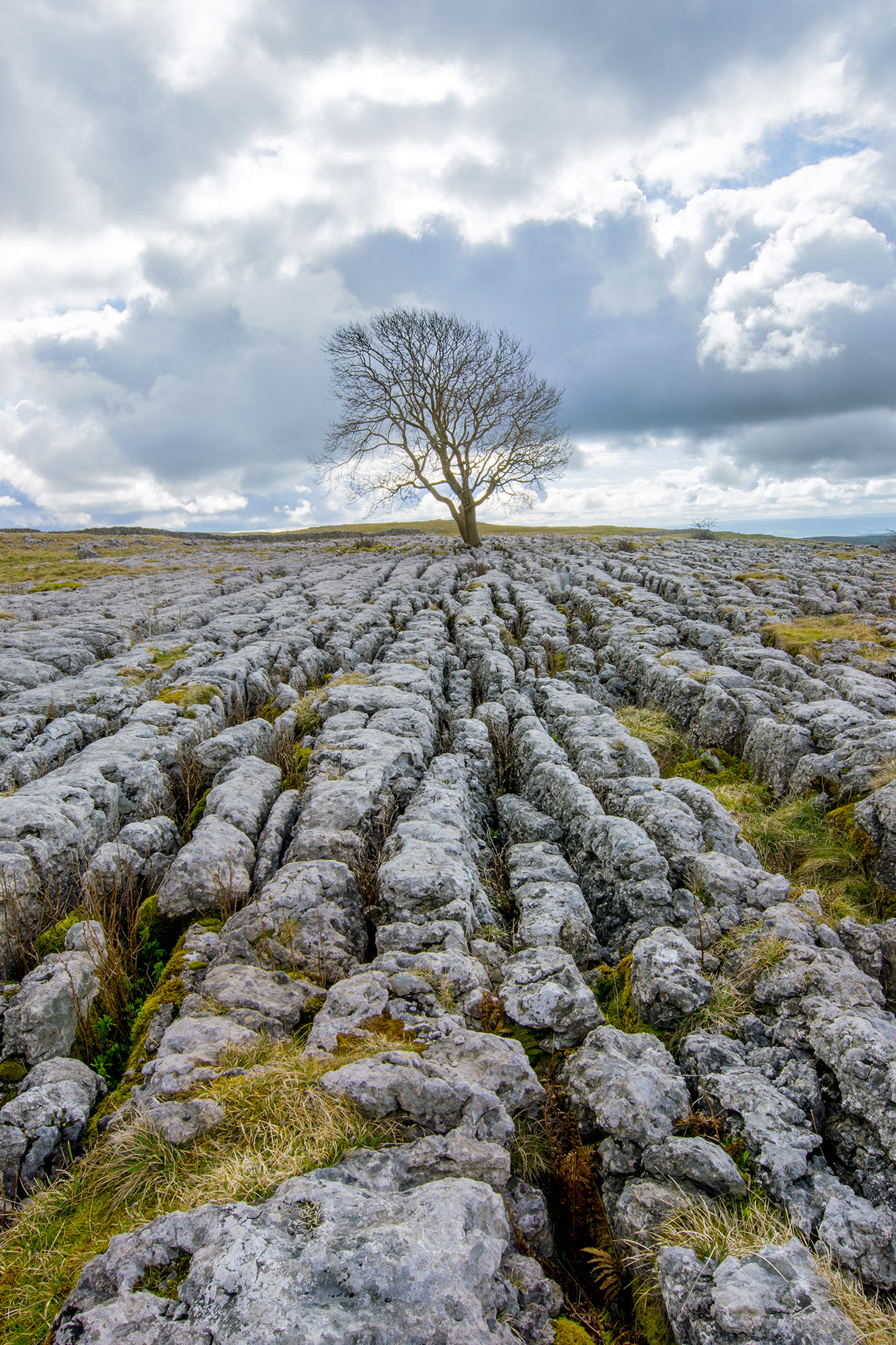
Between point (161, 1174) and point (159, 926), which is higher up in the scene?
point (161, 1174)

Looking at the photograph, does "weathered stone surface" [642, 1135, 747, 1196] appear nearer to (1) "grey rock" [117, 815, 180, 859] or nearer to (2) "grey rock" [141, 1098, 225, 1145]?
(2) "grey rock" [141, 1098, 225, 1145]

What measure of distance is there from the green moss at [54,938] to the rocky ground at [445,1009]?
0.14 feet

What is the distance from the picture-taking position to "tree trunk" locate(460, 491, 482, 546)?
44.5 meters

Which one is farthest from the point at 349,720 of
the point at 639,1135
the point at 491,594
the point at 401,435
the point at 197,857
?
the point at 401,435

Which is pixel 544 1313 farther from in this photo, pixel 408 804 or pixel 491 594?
pixel 491 594

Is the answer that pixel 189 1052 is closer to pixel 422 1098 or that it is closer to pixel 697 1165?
pixel 422 1098

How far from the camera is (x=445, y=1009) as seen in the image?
568 cm

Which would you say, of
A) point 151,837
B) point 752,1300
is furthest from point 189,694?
point 752,1300

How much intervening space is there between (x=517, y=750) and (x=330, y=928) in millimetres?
6080

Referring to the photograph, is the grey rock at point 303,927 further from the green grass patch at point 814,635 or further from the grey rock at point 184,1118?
the green grass patch at point 814,635

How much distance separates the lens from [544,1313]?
3.45 meters

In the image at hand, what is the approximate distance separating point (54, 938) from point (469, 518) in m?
41.2

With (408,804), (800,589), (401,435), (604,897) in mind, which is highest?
(401,435)

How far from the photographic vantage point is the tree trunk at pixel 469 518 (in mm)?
44469
